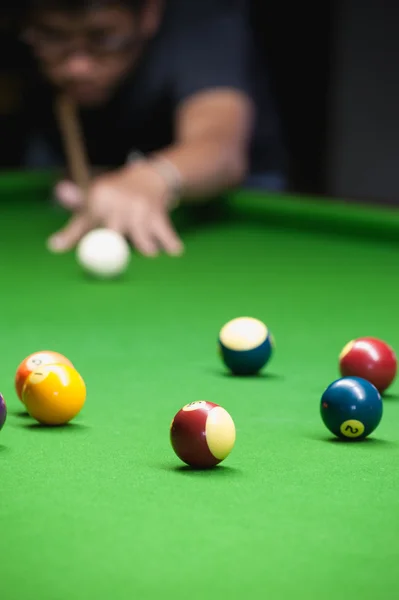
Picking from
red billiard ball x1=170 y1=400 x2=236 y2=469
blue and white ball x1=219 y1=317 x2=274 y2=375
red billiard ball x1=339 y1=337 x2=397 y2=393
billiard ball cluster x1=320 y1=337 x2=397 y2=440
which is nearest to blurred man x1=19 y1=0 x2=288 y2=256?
blue and white ball x1=219 y1=317 x2=274 y2=375

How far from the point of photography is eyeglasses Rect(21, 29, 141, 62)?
17.1 ft

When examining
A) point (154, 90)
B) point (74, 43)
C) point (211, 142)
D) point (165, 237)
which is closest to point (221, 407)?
point (165, 237)

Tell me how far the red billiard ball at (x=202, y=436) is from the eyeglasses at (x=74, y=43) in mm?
3686

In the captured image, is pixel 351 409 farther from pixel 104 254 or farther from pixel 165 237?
pixel 165 237

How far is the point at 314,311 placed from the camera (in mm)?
3150

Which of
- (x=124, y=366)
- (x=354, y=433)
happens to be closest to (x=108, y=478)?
(x=354, y=433)

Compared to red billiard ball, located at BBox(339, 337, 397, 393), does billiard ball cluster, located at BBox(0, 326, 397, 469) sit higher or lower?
higher

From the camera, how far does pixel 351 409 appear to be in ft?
6.17

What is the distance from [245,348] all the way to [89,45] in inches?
127

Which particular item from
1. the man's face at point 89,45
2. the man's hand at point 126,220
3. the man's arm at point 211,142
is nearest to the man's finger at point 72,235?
the man's hand at point 126,220

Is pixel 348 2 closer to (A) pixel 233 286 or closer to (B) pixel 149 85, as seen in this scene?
(B) pixel 149 85

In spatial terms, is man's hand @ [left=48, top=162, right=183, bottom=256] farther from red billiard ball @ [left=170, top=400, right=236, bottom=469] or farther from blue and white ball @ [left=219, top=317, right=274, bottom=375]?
red billiard ball @ [left=170, top=400, right=236, bottom=469]

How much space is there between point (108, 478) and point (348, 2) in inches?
245

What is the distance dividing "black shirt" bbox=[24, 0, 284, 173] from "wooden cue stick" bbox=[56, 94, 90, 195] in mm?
396
